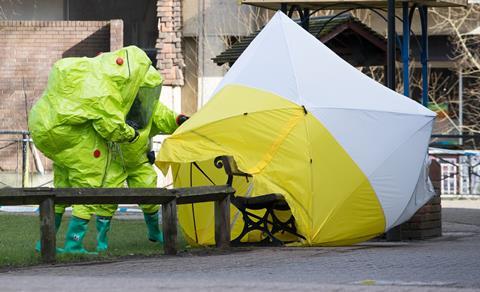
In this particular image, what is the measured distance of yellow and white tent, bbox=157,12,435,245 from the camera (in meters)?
13.1

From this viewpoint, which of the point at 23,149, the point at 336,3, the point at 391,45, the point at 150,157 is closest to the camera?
the point at 150,157

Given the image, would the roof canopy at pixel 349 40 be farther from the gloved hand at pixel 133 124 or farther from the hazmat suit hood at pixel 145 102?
the gloved hand at pixel 133 124

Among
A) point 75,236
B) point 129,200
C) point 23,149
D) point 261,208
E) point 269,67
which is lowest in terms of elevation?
point 75,236

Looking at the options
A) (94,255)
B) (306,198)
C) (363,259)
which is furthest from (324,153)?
(94,255)

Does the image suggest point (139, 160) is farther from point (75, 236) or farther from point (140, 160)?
point (75, 236)

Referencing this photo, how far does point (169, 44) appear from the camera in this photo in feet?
98.4

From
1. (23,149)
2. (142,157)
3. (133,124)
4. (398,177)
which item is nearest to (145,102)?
(133,124)

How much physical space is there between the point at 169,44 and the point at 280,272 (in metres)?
20.2

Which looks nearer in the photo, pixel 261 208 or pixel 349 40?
pixel 261 208

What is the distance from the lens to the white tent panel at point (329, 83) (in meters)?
13.5

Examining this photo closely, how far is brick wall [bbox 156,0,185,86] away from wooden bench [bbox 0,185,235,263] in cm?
1715

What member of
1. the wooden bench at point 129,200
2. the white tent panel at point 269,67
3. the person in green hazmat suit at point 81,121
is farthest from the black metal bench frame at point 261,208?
the person in green hazmat suit at point 81,121

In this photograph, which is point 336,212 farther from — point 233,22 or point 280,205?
point 233,22

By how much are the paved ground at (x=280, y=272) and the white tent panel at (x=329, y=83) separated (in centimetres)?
150
